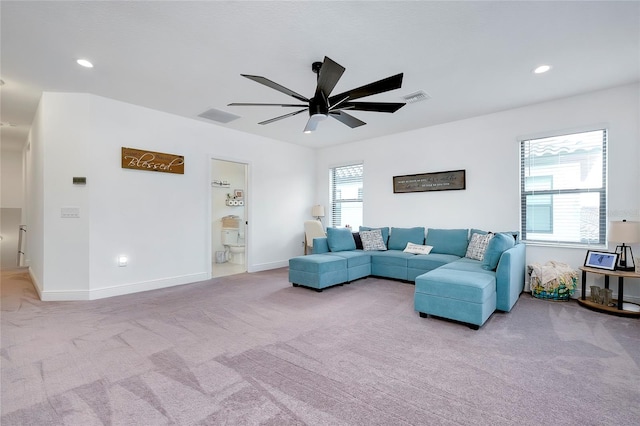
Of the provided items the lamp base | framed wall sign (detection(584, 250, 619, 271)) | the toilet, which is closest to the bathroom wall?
the toilet

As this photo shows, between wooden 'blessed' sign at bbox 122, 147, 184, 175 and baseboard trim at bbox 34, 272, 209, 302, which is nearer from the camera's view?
baseboard trim at bbox 34, 272, 209, 302

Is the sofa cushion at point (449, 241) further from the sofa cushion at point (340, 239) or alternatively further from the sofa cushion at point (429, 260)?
the sofa cushion at point (340, 239)

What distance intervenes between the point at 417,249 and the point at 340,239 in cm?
138

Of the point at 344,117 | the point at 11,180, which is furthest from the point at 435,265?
the point at 11,180

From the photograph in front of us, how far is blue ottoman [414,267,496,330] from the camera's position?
2.88m

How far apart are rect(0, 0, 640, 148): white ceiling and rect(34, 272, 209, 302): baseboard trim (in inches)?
106

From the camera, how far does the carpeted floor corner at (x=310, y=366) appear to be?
5.58 feet

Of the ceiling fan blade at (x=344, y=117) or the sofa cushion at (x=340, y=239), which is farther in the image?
the sofa cushion at (x=340, y=239)

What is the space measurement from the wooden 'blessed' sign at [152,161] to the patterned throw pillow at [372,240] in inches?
136

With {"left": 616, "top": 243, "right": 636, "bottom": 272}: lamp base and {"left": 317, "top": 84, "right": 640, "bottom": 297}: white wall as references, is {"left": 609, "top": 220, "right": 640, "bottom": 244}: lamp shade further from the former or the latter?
{"left": 317, "top": 84, "right": 640, "bottom": 297}: white wall

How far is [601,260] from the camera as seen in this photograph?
3.59m

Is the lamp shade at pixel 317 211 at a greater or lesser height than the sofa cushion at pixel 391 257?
greater

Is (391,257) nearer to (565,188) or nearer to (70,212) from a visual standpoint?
(565,188)

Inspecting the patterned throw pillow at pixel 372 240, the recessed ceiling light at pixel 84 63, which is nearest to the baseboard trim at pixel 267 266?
the patterned throw pillow at pixel 372 240
